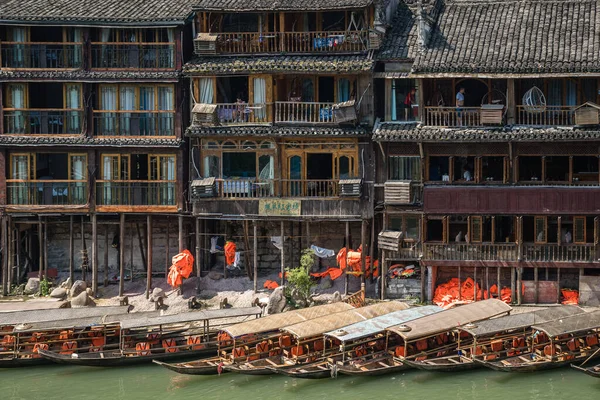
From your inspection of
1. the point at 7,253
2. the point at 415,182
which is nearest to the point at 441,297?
the point at 415,182

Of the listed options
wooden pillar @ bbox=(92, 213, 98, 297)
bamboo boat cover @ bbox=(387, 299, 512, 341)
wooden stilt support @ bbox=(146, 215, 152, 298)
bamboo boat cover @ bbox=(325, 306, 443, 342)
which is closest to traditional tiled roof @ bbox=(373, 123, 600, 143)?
bamboo boat cover @ bbox=(387, 299, 512, 341)

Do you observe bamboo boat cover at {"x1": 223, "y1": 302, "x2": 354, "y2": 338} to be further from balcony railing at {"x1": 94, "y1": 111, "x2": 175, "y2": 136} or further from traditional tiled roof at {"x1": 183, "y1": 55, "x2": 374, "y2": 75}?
balcony railing at {"x1": 94, "y1": 111, "x2": 175, "y2": 136}

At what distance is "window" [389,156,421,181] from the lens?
173ft

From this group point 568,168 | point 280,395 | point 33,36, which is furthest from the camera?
point 33,36

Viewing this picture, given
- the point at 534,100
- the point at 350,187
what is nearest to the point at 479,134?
the point at 534,100

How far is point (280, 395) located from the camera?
1727 inches

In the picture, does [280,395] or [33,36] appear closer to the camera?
[280,395]

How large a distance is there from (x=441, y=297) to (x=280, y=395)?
10.9 meters

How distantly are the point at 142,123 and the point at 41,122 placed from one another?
4.19 meters

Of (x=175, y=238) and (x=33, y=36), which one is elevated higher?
(x=33, y=36)

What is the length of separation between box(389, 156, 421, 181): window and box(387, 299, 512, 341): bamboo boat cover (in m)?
6.31

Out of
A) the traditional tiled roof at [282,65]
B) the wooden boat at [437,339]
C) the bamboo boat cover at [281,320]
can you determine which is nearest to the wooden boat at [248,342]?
the bamboo boat cover at [281,320]

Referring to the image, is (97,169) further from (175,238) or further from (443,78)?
(443,78)

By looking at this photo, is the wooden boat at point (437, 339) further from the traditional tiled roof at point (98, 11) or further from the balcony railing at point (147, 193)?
the traditional tiled roof at point (98, 11)
